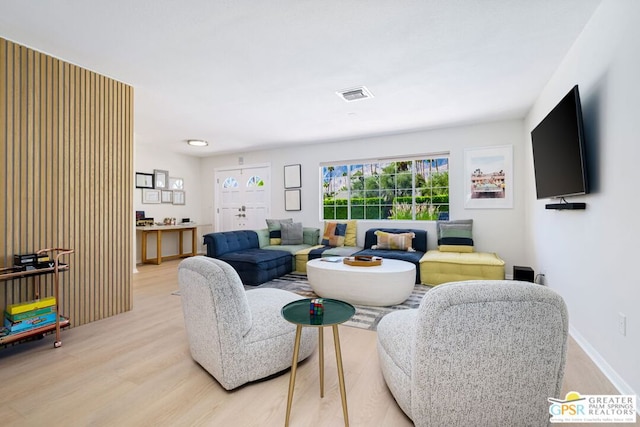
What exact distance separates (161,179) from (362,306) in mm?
5404

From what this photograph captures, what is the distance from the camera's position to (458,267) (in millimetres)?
3996

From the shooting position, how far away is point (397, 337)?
167 centimetres

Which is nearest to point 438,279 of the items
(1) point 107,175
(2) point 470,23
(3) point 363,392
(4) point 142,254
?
(3) point 363,392

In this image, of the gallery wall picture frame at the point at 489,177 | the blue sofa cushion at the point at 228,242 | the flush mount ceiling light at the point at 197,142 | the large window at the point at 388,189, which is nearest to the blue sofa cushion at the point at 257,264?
the blue sofa cushion at the point at 228,242

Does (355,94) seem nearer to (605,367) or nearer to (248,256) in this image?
(248,256)

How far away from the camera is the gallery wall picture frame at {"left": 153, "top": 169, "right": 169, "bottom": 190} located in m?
6.46

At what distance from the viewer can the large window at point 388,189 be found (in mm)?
5109

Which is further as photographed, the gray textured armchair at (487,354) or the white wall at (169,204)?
the white wall at (169,204)

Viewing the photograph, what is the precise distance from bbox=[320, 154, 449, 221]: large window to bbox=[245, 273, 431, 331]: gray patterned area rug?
1.56 meters

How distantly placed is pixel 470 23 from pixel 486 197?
309 centimetres

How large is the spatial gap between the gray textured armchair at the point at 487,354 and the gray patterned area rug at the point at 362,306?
148 centimetres

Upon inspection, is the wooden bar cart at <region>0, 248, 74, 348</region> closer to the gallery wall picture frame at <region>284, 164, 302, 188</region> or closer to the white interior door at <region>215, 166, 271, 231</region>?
the gallery wall picture frame at <region>284, 164, 302, 188</region>

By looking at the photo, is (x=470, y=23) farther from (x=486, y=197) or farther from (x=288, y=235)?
(x=288, y=235)

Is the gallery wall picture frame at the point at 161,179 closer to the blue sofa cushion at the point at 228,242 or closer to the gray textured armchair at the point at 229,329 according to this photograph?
the blue sofa cushion at the point at 228,242
